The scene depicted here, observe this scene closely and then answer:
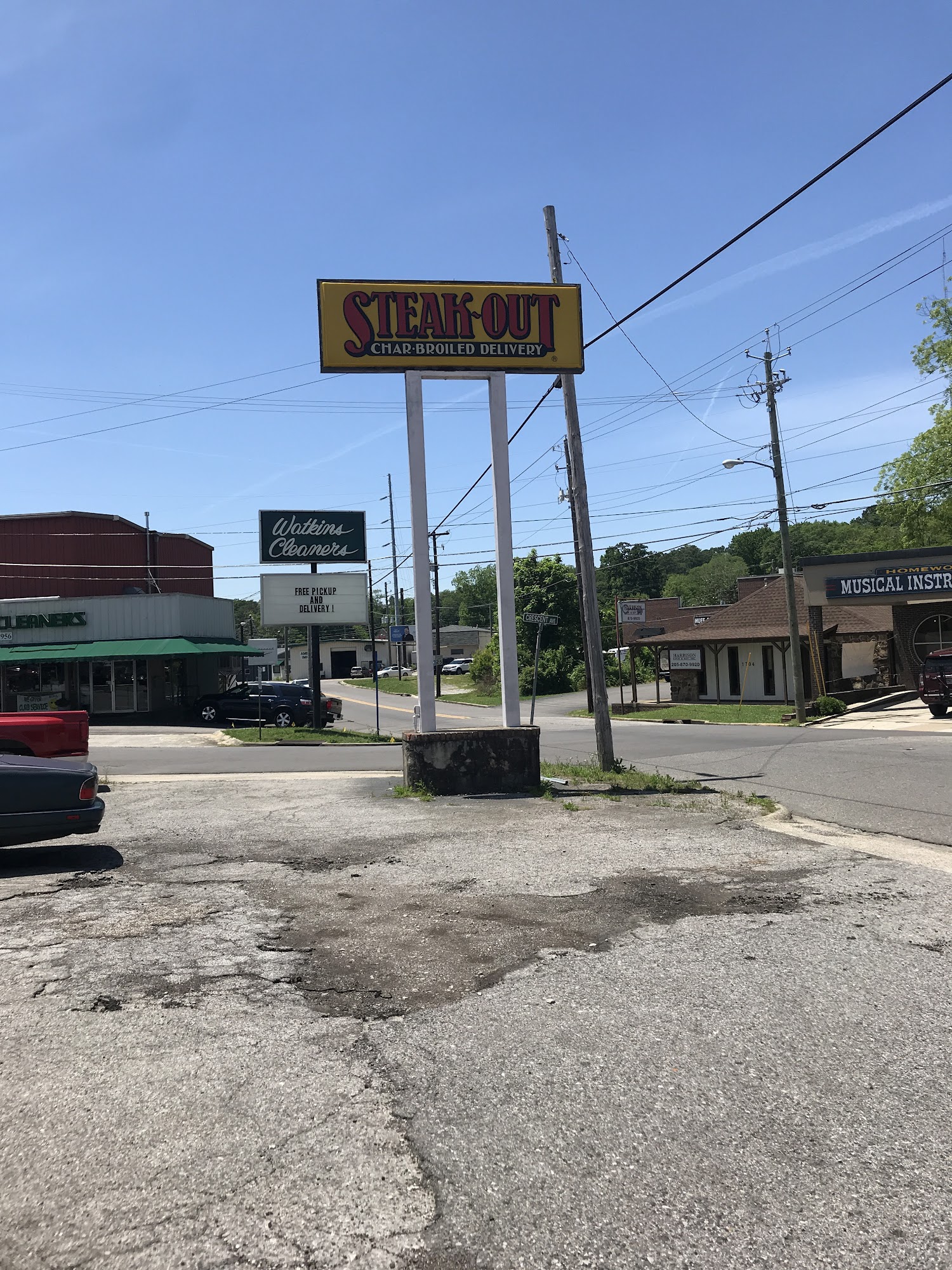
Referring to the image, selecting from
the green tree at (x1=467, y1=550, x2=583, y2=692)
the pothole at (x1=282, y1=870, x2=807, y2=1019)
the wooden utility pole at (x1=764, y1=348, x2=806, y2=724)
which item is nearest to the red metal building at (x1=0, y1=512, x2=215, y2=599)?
the green tree at (x1=467, y1=550, x2=583, y2=692)

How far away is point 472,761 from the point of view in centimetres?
1348

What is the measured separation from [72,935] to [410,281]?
35.0ft

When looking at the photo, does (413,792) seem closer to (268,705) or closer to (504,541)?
(504,541)

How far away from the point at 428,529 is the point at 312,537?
1931cm

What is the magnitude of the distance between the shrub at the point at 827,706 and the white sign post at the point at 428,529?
20897mm

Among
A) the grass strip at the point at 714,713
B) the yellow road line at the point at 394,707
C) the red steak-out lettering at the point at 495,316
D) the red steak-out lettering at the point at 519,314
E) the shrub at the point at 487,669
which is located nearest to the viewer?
the red steak-out lettering at the point at 495,316

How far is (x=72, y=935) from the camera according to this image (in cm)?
621

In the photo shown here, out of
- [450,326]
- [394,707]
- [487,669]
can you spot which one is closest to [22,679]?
[394,707]

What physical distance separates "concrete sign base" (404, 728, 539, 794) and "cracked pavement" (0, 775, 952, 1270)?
5.35 metres

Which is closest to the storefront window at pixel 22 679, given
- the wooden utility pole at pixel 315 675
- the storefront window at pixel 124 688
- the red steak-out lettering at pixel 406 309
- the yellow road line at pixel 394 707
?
the storefront window at pixel 124 688

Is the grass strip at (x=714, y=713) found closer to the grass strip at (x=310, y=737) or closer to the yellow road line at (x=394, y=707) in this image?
the yellow road line at (x=394, y=707)

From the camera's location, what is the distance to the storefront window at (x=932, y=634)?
36219mm

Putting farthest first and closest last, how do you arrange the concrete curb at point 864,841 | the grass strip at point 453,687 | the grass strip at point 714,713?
the grass strip at point 453,687
the grass strip at point 714,713
the concrete curb at point 864,841

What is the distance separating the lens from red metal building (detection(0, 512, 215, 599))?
45.7m
